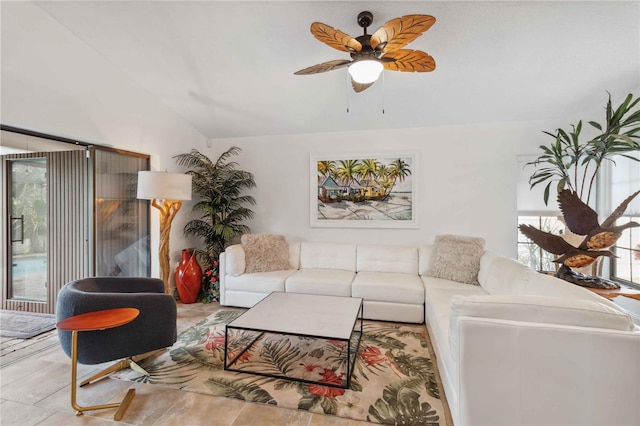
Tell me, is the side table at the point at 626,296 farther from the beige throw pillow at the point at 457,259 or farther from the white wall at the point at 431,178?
the white wall at the point at 431,178

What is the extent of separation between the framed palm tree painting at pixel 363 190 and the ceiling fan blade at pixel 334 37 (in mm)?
2193

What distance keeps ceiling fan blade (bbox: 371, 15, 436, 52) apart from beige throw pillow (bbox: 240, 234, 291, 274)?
103 inches

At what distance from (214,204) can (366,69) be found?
9.69 ft

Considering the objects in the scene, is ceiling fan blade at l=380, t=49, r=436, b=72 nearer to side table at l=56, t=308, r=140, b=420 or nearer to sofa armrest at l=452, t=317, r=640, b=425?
sofa armrest at l=452, t=317, r=640, b=425

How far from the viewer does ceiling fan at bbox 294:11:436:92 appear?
154 cm

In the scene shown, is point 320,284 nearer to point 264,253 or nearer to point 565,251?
point 264,253

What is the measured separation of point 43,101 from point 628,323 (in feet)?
13.8

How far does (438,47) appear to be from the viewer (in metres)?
2.32

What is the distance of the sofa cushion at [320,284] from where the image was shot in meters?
3.12

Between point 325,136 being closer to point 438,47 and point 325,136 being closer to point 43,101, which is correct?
point 438,47

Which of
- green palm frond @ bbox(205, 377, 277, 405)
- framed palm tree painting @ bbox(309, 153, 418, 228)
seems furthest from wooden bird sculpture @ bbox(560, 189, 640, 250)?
green palm frond @ bbox(205, 377, 277, 405)

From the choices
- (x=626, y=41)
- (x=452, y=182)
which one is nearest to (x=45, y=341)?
(x=452, y=182)

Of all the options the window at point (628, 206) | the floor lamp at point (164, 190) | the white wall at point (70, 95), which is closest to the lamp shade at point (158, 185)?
the floor lamp at point (164, 190)

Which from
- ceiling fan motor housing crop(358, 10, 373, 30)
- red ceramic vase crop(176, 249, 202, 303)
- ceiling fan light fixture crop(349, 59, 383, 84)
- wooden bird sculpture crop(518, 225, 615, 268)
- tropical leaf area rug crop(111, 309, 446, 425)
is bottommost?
tropical leaf area rug crop(111, 309, 446, 425)
